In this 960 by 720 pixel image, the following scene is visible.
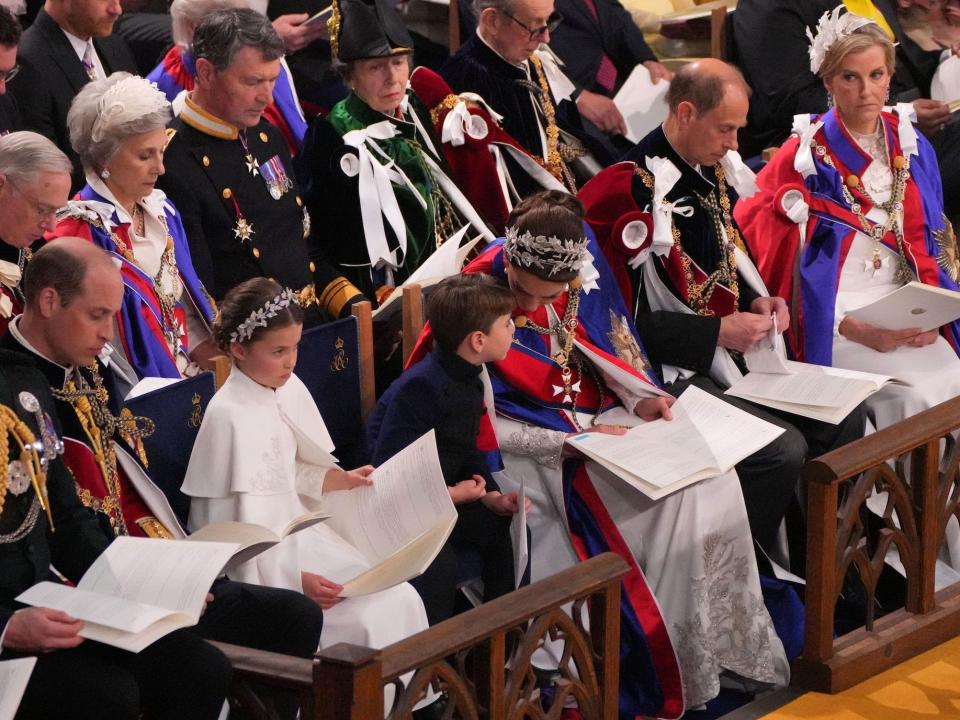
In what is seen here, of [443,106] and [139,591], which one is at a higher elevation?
[443,106]

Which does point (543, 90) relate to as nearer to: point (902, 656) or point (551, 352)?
point (551, 352)

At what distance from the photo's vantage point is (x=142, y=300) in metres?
4.18

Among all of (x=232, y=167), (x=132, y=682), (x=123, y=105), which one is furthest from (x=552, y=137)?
(x=132, y=682)

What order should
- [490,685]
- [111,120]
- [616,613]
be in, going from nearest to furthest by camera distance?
[490,685]
[616,613]
[111,120]

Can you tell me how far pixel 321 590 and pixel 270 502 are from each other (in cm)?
25

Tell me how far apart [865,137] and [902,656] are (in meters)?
2.10

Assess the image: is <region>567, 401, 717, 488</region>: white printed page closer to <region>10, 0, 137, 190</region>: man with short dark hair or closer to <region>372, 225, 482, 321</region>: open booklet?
<region>372, 225, 482, 321</region>: open booklet

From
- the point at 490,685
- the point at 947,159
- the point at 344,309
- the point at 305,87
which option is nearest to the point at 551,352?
the point at 344,309

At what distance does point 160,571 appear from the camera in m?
3.23

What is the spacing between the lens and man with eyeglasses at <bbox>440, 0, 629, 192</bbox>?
5938 millimetres

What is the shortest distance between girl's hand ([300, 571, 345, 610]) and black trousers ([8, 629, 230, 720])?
1.58ft

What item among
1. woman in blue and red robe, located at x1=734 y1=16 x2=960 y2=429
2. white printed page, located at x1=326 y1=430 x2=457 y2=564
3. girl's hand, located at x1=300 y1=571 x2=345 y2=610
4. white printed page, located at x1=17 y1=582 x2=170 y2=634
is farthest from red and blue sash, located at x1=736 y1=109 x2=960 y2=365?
white printed page, located at x1=17 y1=582 x2=170 y2=634

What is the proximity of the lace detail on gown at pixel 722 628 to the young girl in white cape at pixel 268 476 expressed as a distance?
3.06 feet

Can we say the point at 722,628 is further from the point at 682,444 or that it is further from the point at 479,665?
the point at 479,665
